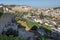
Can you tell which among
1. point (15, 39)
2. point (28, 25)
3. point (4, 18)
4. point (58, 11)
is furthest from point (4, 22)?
point (58, 11)

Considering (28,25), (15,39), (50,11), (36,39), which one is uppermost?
(15,39)

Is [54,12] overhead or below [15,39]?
below

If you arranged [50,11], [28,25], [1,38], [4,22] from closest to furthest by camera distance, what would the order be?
[1,38]
[4,22]
[28,25]
[50,11]

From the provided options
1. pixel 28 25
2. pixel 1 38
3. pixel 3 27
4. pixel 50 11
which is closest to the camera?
pixel 1 38

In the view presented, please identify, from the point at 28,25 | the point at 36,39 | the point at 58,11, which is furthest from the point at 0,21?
the point at 58,11

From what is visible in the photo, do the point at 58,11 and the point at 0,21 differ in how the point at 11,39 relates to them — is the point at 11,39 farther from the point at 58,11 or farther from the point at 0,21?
the point at 58,11

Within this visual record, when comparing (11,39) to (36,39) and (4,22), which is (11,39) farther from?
(4,22)

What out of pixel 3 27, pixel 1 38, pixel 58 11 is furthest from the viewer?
pixel 58 11

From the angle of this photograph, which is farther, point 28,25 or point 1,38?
point 28,25

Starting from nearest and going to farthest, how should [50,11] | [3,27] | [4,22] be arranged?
[3,27]
[4,22]
[50,11]
